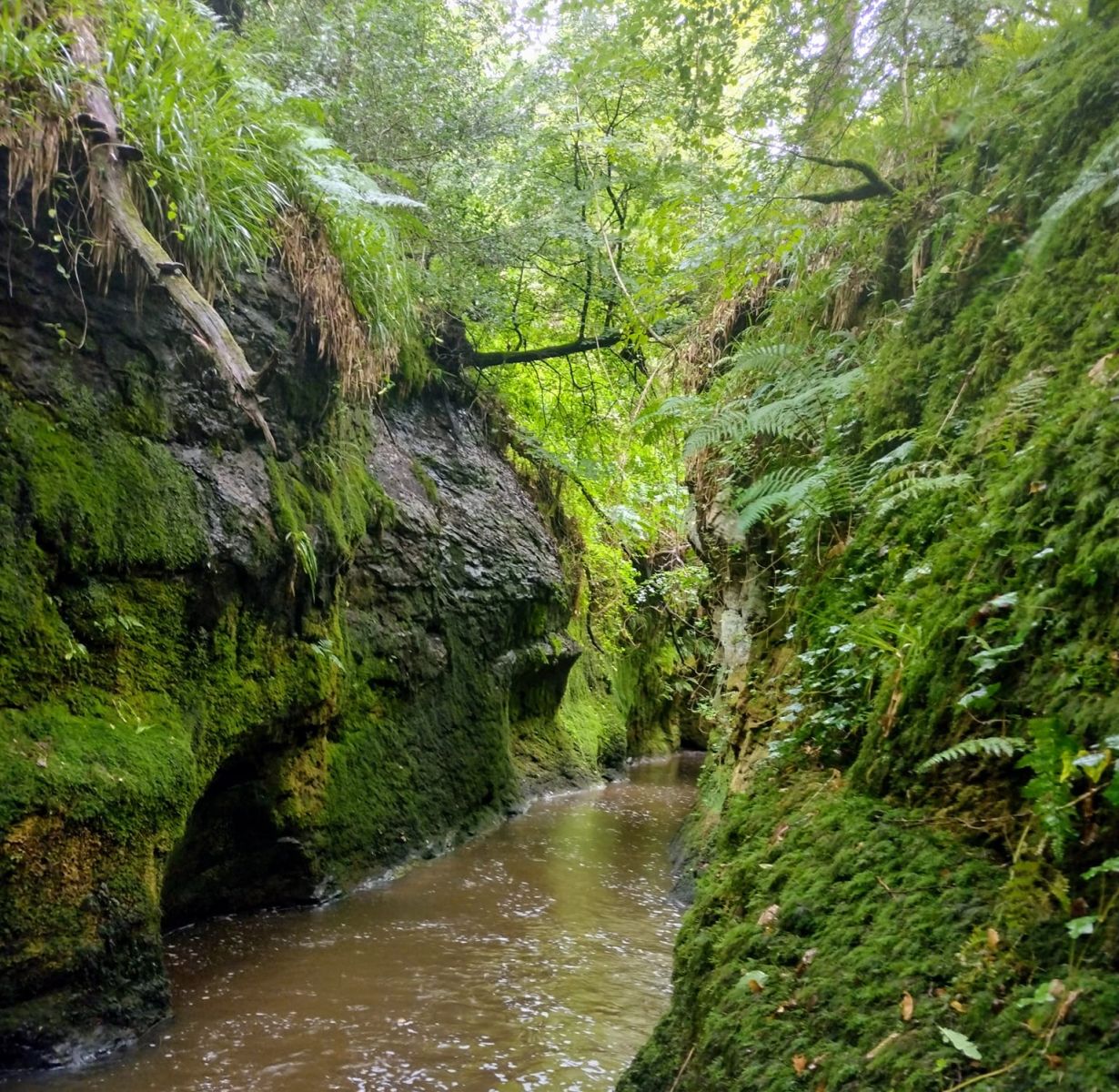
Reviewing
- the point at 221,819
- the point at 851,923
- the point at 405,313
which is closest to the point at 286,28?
the point at 405,313

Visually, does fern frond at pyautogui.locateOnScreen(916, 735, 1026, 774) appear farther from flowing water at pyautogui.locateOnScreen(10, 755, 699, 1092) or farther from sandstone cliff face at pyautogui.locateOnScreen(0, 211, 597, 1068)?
sandstone cliff face at pyautogui.locateOnScreen(0, 211, 597, 1068)

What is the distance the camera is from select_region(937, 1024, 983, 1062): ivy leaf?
1579 millimetres

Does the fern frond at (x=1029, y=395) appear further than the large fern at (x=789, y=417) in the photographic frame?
No

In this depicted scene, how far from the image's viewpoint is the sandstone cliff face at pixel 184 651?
3.85 m

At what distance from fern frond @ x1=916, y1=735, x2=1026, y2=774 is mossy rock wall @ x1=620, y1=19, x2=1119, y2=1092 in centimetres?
2

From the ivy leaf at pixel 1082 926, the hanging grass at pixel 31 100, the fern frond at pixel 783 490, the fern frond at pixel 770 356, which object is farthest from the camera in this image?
the fern frond at pixel 770 356

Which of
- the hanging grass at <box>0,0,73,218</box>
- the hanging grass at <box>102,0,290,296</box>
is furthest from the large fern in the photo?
the hanging grass at <box>0,0,73,218</box>

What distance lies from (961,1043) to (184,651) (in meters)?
4.56

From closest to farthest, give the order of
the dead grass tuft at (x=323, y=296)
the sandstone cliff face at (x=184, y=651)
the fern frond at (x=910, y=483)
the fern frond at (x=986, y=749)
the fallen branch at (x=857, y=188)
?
1. the fern frond at (x=986, y=749)
2. the fern frond at (x=910, y=483)
3. the sandstone cliff face at (x=184, y=651)
4. the fallen branch at (x=857, y=188)
5. the dead grass tuft at (x=323, y=296)

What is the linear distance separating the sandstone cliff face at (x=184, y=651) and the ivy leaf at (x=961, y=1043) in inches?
144

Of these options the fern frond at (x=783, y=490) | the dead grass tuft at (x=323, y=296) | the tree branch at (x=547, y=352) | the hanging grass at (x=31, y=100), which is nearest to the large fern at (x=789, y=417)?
the fern frond at (x=783, y=490)

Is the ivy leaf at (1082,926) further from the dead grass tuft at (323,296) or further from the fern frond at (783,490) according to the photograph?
the dead grass tuft at (323,296)

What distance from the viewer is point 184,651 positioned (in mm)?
5004

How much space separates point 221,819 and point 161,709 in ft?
4.25
